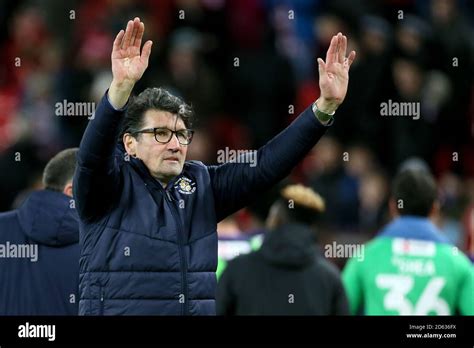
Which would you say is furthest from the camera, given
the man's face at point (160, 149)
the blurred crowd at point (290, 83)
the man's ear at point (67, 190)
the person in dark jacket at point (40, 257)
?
the blurred crowd at point (290, 83)

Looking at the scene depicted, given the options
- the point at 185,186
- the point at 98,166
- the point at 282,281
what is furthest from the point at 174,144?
the point at 282,281

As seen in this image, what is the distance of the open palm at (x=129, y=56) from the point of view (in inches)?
170

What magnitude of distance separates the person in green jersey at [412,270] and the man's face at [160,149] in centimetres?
169

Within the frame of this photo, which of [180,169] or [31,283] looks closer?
[180,169]

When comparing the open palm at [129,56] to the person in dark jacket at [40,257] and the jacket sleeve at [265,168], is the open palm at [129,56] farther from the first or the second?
the person in dark jacket at [40,257]

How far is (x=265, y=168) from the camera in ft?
15.2

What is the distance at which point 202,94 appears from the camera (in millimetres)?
11281

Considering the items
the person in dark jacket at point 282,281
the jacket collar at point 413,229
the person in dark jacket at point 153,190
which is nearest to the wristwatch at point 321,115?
the person in dark jacket at point 153,190

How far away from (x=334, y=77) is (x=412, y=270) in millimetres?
1553

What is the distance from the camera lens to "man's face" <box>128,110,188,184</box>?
4.56 m
